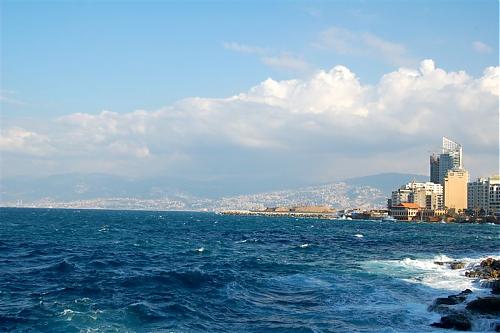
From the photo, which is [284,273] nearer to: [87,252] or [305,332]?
[305,332]

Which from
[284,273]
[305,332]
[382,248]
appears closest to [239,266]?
[284,273]

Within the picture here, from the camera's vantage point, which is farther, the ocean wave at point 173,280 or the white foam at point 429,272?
the white foam at point 429,272

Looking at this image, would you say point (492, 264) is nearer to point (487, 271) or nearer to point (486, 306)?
point (487, 271)

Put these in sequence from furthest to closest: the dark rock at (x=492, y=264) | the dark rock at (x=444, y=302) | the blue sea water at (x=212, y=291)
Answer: the dark rock at (x=492, y=264)
the dark rock at (x=444, y=302)
the blue sea water at (x=212, y=291)

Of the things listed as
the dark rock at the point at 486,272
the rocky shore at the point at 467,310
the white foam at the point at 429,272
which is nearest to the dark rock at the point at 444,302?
the rocky shore at the point at 467,310

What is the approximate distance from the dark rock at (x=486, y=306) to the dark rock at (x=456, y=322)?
2.02 m

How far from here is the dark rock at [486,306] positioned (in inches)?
1083

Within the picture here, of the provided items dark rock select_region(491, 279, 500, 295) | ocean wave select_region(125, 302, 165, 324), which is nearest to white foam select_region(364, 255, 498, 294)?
dark rock select_region(491, 279, 500, 295)

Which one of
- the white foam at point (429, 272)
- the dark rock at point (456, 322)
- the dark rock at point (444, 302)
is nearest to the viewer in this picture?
the dark rock at point (456, 322)

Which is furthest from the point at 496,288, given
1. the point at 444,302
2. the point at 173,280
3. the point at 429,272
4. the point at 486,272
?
the point at 173,280

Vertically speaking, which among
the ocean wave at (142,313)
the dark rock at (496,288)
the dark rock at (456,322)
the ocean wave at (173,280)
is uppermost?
the dark rock at (496,288)

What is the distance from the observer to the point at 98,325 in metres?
25.5

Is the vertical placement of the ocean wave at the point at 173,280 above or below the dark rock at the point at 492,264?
below

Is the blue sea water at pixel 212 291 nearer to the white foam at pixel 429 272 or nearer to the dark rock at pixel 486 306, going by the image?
the white foam at pixel 429 272
